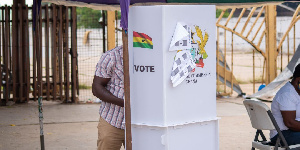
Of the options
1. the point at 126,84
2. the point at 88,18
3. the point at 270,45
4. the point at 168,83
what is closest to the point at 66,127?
the point at 126,84

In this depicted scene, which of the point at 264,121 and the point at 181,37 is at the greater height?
the point at 181,37

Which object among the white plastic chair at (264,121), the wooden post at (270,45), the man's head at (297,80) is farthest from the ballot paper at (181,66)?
the wooden post at (270,45)

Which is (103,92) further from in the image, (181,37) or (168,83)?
(181,37)

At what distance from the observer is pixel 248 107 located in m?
6.19

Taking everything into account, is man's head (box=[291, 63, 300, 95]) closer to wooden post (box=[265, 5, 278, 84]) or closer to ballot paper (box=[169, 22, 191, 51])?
ballot paper (box=[169, 22, 191, 51])

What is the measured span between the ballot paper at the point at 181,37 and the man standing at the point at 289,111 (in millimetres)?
1804

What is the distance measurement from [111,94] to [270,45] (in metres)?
9.41

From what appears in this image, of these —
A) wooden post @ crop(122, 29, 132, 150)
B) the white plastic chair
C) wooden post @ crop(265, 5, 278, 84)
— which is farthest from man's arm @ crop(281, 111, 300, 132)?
wooden post @ crop(265, 5, 278, 84)

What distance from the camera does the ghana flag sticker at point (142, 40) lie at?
4.39 m

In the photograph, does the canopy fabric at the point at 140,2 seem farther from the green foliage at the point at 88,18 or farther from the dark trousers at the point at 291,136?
the green foliage at the point at 88,18

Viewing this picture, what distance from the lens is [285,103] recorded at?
579 centimetres

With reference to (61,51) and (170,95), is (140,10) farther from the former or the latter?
(61,51)

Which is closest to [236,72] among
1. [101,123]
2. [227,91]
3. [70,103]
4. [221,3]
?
[227,91]

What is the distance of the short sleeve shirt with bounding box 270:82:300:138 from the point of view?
19.0ft
